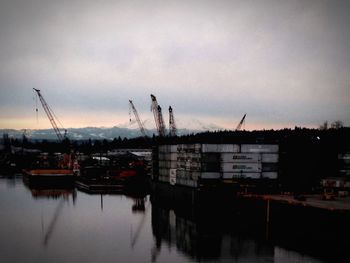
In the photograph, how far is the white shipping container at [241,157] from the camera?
62812 mm

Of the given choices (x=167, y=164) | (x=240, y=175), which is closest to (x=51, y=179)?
(x=167, y=164)

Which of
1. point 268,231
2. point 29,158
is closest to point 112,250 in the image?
point 268,231

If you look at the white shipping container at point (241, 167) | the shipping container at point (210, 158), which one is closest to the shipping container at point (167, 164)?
the shipping container at point (210, 158)

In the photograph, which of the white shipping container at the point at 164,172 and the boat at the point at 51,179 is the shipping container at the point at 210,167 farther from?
the boat at the point at 51,179

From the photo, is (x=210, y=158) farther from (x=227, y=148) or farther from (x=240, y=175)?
(x=240, y=175)

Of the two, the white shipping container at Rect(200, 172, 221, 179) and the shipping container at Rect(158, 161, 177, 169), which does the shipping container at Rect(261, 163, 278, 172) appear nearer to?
the white shipping container at Rect(200, 172, 221, 179)

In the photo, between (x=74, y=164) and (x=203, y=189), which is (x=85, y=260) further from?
(x=74, y=164)

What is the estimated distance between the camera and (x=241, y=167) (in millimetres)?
63281

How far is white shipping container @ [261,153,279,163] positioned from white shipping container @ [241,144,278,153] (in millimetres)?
426

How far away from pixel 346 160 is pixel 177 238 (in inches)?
1788

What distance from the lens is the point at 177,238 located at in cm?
4928

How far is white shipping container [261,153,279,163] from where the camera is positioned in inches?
2522

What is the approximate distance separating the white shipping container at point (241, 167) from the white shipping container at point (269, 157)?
1.08 metres

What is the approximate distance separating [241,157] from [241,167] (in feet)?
4.52
